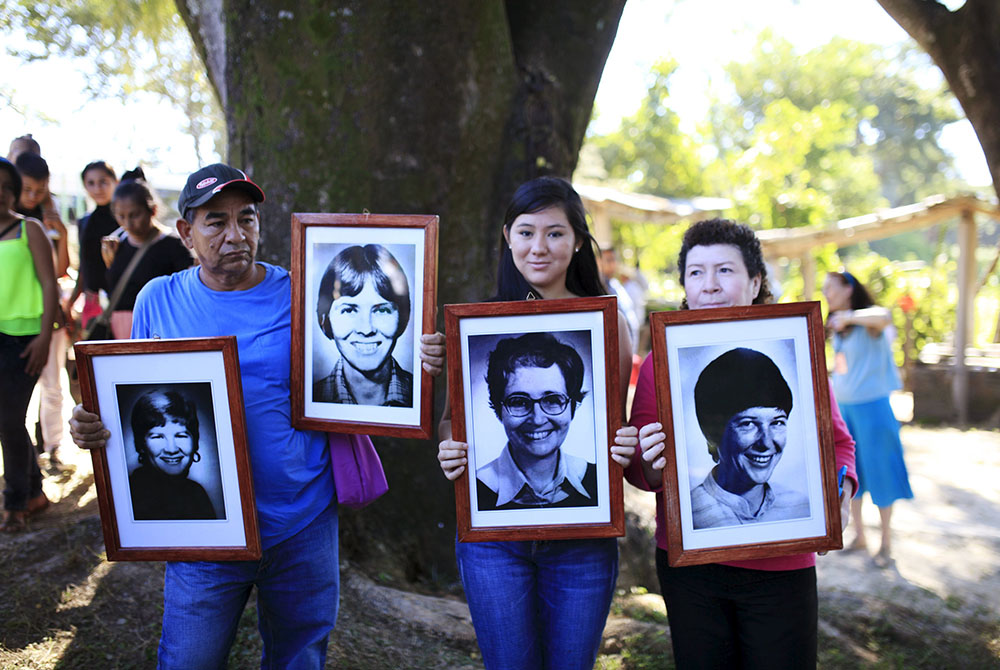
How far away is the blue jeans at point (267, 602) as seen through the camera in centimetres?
221

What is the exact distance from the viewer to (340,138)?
3.71m

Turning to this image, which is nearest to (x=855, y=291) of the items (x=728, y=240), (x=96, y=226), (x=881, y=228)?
(x=728, y=240)

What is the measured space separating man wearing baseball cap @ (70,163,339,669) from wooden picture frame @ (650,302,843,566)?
3.68 feet

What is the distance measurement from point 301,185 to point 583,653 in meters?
2.56

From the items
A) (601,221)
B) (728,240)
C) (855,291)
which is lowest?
(855,291)

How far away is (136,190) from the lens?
400cm

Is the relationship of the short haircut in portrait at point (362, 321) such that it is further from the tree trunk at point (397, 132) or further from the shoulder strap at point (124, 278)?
the shoulder strap at point (124, 278)

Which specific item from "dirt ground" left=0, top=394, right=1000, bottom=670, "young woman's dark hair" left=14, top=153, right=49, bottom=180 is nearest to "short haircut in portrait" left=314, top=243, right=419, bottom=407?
"dirt ground" left=0, top=394, right=1000, bottom=670

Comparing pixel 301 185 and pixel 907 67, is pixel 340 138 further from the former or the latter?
pixel 907 67

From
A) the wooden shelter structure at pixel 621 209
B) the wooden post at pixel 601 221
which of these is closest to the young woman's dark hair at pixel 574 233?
the wooden shelter structure at pixel 621 209

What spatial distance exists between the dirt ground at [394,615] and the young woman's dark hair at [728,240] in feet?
6.90

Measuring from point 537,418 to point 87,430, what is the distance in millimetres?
1283

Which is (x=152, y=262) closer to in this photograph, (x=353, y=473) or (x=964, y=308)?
(x=353, y=473)

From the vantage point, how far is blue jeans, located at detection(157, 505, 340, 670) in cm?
221
